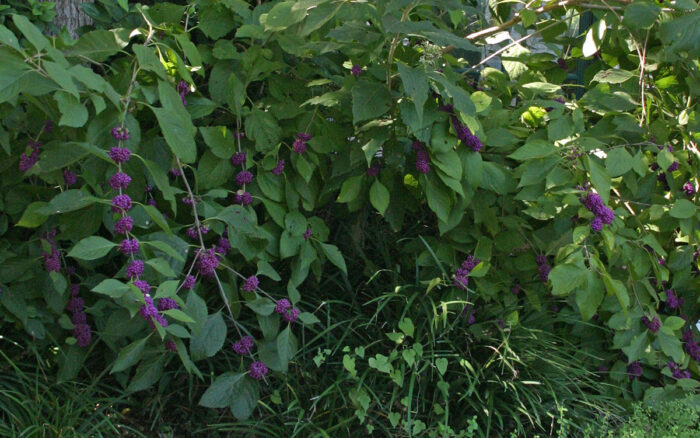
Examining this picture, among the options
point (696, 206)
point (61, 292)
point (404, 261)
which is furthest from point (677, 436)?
point (61, 292)

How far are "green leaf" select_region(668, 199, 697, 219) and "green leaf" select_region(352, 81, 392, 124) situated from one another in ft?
3.71

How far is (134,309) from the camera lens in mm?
2064

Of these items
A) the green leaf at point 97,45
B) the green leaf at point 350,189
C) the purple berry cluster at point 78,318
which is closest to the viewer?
the green leaf at point 97,45

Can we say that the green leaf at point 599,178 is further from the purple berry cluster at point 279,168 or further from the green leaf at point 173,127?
the green leaf at point 173,127

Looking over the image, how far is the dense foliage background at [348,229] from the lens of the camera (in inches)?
96.1

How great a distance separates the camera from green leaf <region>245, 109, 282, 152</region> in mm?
2746

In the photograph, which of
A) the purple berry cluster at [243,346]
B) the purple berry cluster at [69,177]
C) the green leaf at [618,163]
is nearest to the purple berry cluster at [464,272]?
the green leaf at [618,163]

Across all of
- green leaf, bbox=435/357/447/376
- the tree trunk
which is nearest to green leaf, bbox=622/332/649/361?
green leaf, bbox=435/357/447/376

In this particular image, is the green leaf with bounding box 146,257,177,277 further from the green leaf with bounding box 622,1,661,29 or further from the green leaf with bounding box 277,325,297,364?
the green leaf with bounding box 622,1,661,29

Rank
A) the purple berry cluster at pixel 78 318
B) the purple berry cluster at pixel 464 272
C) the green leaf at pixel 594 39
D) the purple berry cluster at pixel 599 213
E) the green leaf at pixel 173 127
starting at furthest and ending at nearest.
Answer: the green leaf at pixel 594 39, the purple berry cluster at pixel 464 272, the purple berry cluster at pixel 78 318, the purple berry cluster at pixel 599 213, the green leaf at pixel 173 127

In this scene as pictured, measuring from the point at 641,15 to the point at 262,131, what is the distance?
137 centimetres

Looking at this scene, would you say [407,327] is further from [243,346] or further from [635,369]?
[635,369]

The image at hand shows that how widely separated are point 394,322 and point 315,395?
0.40m

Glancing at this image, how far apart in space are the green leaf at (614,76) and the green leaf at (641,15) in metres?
0.40
